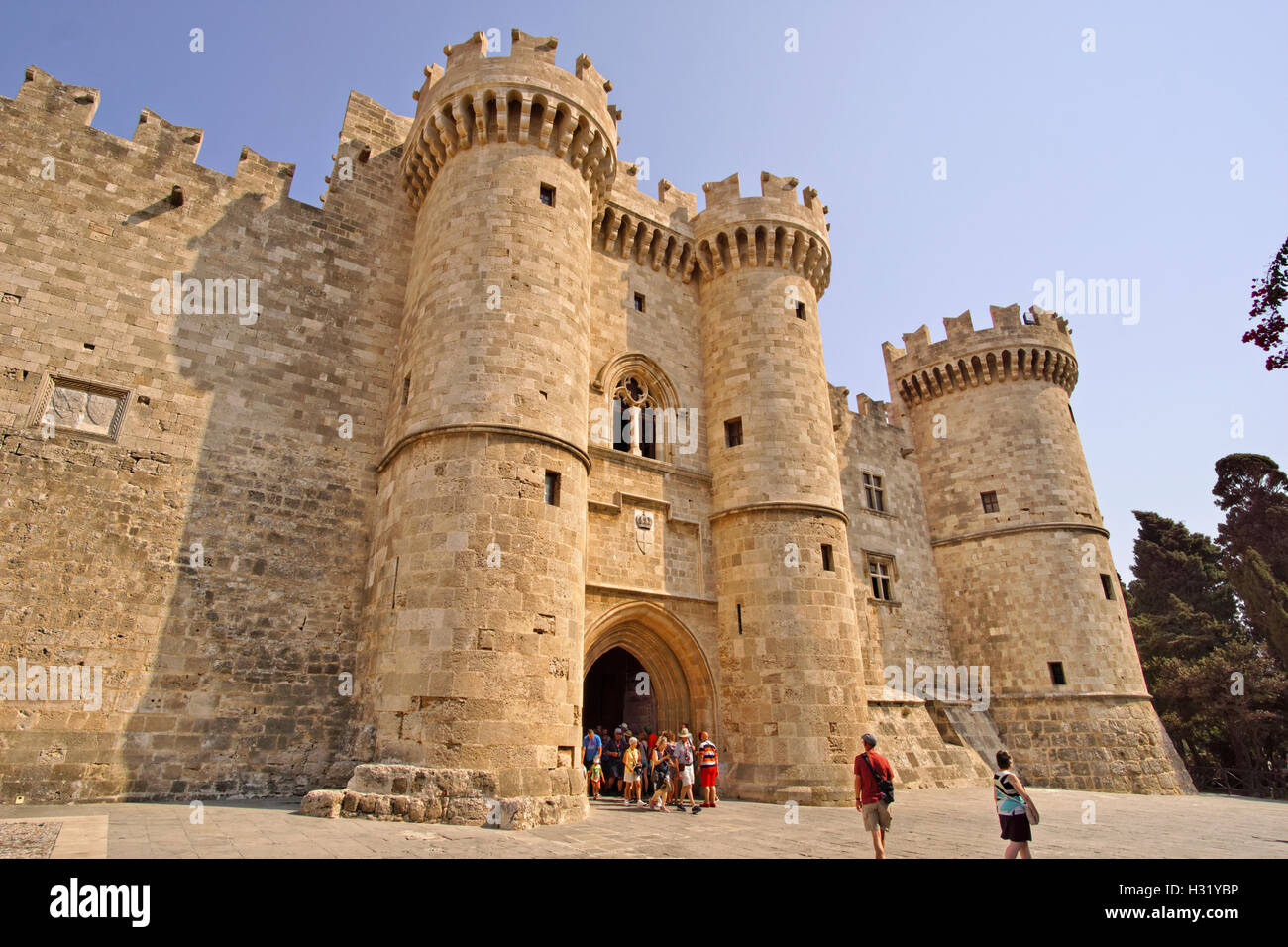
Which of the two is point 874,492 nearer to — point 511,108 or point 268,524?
point 511,108

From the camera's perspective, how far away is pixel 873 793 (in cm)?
649

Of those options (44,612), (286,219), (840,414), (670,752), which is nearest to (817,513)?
(670,752)

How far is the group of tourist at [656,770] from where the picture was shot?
11250 mm

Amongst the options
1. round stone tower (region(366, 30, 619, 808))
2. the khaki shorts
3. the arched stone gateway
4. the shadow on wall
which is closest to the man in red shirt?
the khaki shorts

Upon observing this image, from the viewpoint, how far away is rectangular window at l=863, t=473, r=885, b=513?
2086 cm

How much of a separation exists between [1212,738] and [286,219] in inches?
1384

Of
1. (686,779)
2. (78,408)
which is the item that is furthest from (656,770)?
(78,408)

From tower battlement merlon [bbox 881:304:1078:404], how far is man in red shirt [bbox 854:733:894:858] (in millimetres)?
18764

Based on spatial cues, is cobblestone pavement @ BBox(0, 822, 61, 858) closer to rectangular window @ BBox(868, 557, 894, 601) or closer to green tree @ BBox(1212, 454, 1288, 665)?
rectangular window @ BBox(868, 557, 894, 601)

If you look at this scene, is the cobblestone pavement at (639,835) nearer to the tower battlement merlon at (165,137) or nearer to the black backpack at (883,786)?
the black backpack at (883,786)

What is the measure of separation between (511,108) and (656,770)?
1235 centimetres

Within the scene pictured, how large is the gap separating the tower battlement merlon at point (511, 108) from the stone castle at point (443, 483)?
7 centimetres

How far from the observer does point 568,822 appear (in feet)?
29.5
